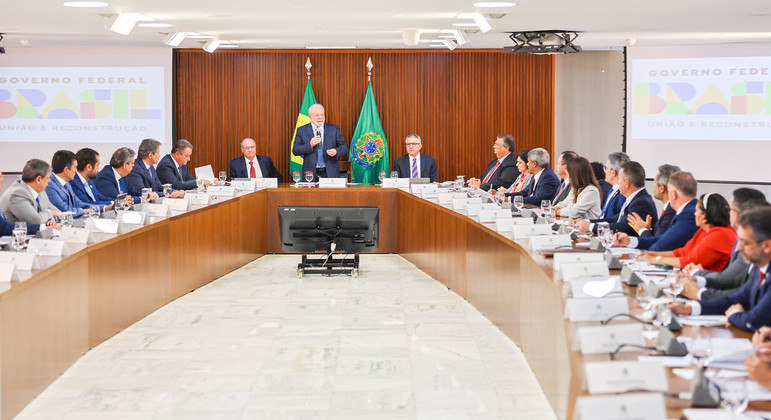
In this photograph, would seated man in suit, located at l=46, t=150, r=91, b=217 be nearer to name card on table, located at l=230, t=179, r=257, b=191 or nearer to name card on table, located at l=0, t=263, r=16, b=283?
name card on table, located at l=230, t=179, r=257, b=191

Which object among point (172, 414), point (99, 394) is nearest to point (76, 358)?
point (99, 394)

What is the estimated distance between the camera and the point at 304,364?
505 cm

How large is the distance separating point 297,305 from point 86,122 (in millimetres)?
6329

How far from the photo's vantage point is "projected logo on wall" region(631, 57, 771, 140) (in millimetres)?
10938

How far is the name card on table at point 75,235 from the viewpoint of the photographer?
209 inches

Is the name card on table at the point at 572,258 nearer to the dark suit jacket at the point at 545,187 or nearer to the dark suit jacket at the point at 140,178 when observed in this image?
the dark suit jacket at the point at 545,187

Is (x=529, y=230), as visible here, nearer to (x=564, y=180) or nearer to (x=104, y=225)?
(x=564, y=180)

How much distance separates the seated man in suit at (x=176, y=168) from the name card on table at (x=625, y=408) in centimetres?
736

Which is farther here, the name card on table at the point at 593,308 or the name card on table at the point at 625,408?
the name card on table at the point at 593,308

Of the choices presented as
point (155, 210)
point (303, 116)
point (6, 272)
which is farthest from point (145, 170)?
point (6, 272)

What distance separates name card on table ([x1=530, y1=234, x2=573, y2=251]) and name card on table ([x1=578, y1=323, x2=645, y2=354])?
2.25 metres

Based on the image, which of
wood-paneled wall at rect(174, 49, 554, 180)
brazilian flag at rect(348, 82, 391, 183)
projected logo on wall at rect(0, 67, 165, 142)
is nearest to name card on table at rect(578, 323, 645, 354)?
brazilian flag at rect(348, 82, 391, 183)

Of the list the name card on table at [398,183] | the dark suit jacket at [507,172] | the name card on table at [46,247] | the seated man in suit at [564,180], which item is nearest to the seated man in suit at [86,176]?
the name card on table at [46,247]

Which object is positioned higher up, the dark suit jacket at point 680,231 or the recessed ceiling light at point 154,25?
the recessed ceiling light at point 154,25
